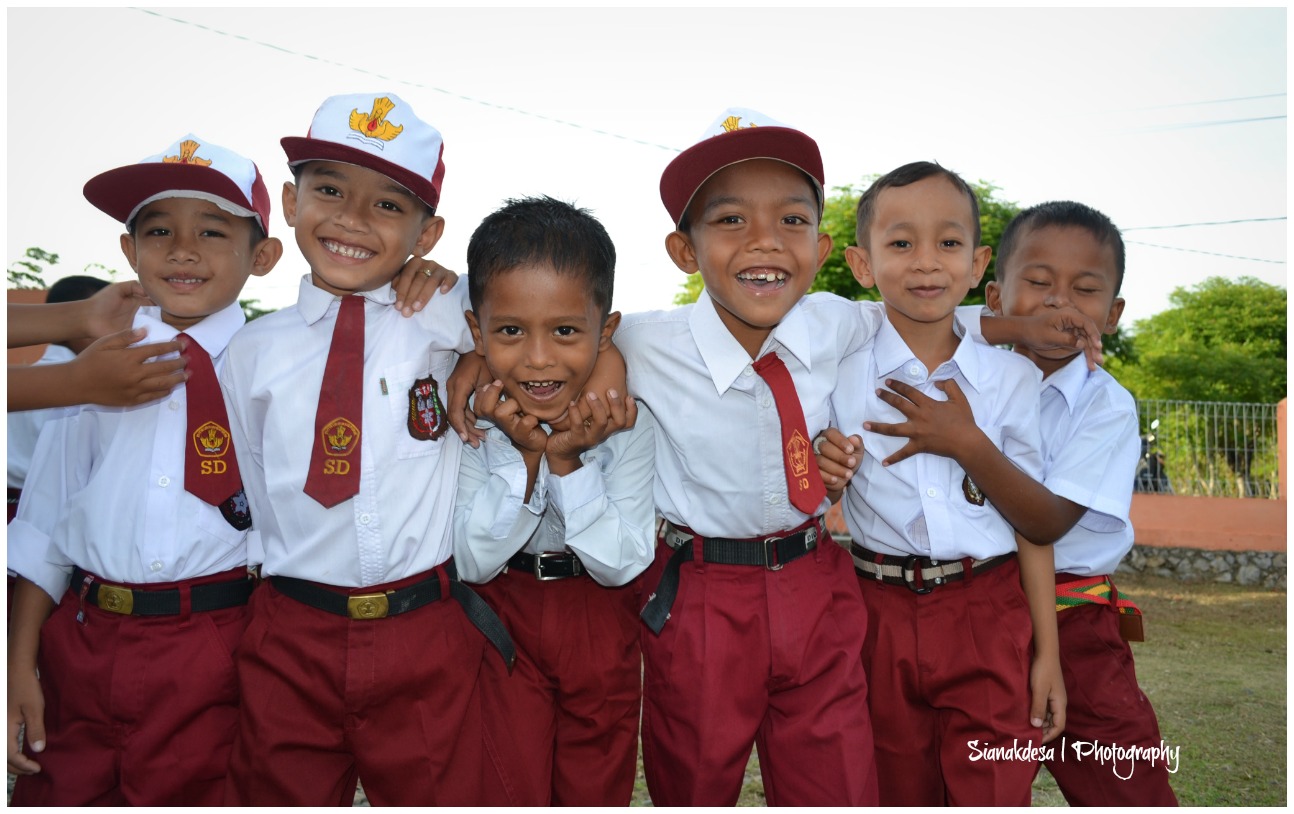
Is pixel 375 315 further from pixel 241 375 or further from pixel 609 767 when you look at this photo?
pixel 609 767

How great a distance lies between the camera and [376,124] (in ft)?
8.32

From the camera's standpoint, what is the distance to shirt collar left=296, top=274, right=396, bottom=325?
99.0 inches

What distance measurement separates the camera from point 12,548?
2.68 meters

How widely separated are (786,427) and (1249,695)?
5045 millimetres

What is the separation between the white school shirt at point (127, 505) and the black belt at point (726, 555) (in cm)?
112

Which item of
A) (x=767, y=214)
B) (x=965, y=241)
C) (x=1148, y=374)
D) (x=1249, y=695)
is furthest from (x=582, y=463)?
(x=1148, y=374)

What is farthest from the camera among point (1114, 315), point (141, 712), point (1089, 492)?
point (1114, 315)

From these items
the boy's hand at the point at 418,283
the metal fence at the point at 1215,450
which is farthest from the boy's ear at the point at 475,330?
the metal fence at the point at 1215,450

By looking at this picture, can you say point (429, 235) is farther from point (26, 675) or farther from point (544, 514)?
point (26, 675)

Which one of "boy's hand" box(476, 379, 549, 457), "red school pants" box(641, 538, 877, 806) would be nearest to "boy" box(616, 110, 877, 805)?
"red school pants" box(641, 538, 877, 806)

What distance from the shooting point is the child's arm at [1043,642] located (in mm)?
2752

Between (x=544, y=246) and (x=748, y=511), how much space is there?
0.88 m

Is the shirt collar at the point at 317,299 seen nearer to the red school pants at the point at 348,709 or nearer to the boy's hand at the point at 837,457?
the red school pants at the point at 348,709

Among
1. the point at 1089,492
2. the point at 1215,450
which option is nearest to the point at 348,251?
the point at 1089,492
